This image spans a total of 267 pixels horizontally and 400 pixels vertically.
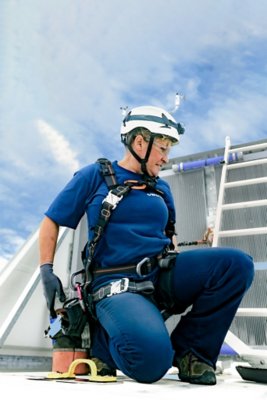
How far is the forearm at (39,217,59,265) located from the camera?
161 cm

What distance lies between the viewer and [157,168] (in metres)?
1.74

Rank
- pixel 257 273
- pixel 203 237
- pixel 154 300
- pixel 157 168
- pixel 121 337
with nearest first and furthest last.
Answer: pixel 121 337
pixel 154 300
pixel 157 168
pixel 257 273
pixel 203 237

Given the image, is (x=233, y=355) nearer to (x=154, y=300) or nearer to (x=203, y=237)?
(x=203, y=237)

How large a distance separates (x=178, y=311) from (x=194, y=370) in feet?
0.92

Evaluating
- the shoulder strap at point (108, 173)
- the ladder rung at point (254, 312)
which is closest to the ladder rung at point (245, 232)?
the ladder rung at point (254, 312)

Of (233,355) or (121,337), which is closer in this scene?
(121,337)

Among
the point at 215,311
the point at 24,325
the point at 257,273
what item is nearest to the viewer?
the point at 215,311

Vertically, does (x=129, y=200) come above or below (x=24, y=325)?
above

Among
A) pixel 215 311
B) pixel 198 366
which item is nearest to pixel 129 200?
pixel 215 311

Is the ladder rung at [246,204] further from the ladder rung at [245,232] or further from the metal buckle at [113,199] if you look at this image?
the metal buckle at [113,199]

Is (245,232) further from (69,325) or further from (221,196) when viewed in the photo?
(69,325)

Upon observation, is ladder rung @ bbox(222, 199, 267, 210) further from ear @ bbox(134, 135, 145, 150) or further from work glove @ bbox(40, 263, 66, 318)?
work glove @ bbox(40, 263, 66, 318)

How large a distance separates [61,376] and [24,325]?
916 millimetres

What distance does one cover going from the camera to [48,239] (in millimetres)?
1610
